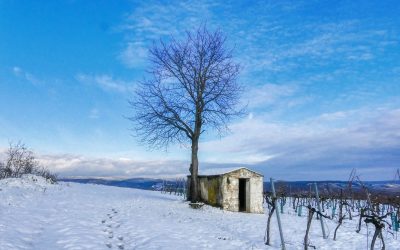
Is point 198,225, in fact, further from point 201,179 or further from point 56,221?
point 201,179

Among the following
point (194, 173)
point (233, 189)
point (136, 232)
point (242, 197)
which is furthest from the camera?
point (242, 197)

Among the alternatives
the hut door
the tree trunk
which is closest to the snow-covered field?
the tree trunk

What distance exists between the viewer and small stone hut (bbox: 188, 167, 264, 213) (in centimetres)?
2486

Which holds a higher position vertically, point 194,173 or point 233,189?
point 194,173

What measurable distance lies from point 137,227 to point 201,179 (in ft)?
45.2

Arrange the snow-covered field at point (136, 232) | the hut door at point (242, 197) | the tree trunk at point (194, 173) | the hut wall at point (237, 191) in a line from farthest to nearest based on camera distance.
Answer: the hut door at point (242, 197), the tree trunk at point (194, 173), the hut wall at point (237, 191), the snow-covered field at point (136, 232)

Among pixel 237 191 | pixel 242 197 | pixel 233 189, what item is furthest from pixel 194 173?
pixel 242 197

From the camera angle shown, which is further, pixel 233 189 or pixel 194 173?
pixel 194 173

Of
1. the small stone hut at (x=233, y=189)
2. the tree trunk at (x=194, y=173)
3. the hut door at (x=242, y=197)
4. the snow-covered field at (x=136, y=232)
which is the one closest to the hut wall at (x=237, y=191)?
the small stone hut at (x=233, y=189)

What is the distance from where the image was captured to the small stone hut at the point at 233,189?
24.9 m

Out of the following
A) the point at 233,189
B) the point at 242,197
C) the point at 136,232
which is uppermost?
the point at 233,189

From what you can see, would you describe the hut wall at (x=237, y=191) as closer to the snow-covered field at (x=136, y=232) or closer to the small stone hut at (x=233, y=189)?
the small stone hut at (x=233, y=189)

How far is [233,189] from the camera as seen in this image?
25.1 metres

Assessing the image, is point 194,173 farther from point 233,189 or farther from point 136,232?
point 136,232
